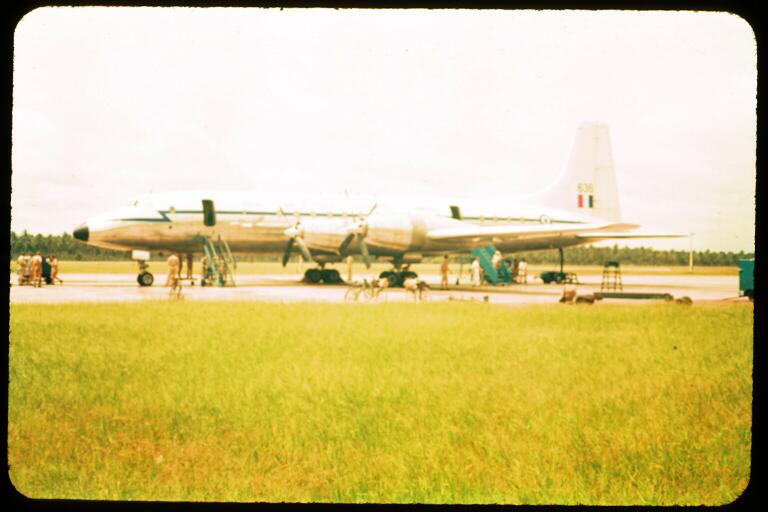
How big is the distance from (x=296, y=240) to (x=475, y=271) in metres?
9.58

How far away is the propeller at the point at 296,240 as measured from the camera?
2869 centimetres

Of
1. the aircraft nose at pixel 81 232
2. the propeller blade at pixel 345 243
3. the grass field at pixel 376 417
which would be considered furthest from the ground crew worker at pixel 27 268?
the grass field at pixel 376 417

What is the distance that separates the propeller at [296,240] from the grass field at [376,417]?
16.9 metres

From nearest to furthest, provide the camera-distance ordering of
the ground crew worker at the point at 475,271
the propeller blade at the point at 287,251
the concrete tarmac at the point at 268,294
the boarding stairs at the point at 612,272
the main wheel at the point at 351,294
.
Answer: the concrete tarmac at the point at 268,294 → the main wheel at the point at 351,294 → the boarding stairs at the point at 612,272 → the propeller blade at the point at 287,251 → the ground crew worker at the point at 475,271

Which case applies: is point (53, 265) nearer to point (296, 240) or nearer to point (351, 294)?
point (296, 240)

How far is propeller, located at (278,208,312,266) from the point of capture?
28.7 metres

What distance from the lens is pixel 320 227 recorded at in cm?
2884

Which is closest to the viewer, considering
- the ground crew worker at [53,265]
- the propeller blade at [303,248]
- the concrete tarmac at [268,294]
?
the concrete tarmac at [268,294]

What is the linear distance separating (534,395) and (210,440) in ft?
13.1

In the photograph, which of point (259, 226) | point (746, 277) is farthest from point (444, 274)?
point (746, 277)

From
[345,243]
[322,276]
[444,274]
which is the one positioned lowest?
A: [322,276]

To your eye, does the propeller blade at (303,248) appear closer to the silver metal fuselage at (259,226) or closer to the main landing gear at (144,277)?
the silver metal fuselage at (259,226)

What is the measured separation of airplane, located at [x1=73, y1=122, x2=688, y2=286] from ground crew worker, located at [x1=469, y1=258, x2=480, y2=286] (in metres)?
0.91

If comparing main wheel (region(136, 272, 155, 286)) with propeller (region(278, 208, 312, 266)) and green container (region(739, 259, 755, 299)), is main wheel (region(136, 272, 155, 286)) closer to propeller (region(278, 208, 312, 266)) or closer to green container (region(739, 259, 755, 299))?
propeller (region(278, 208, 312, 266))
